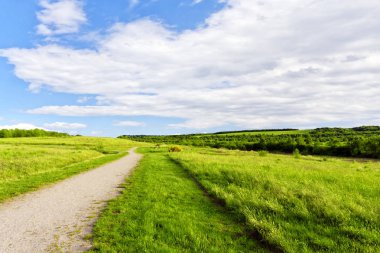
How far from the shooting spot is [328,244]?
24.3 feet

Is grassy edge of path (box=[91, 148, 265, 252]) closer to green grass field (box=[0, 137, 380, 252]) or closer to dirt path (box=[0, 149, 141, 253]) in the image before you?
green grass field (box=[0, 137, 380, 252])

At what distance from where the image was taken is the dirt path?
7.48 meters

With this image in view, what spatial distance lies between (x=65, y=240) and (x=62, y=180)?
12415 mm

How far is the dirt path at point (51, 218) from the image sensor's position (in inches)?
295

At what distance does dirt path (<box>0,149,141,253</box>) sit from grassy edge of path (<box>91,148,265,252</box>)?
55 centimetres

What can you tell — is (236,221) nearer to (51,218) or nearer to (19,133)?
(51,218)

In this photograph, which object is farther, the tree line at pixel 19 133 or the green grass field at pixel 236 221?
the tree line at pixel 19 133

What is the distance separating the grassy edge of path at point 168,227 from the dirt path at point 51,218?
554 millimetres

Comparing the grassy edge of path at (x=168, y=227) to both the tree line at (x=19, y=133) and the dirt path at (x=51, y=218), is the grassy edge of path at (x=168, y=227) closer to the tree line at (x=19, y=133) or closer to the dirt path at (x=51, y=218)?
the dirt path at (x=51, y=218)

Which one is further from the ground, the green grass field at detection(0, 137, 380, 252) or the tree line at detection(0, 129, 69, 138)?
the tree line at detection(0, 129, 69, 138)

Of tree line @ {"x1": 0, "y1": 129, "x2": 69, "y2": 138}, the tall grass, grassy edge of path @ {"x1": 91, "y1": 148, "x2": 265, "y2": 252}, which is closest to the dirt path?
grassy edge of path @ {"x1": 91, "y1": 148, "x2": 265, "y2": 252}

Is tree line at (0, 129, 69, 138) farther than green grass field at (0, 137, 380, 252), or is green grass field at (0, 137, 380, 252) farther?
tree line at (0, 129, 69, 138)

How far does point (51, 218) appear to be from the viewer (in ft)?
32.6

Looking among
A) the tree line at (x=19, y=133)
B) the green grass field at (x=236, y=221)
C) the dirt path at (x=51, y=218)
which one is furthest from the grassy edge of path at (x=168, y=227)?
the tree line at (x=19, y=133)
